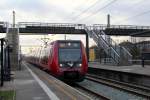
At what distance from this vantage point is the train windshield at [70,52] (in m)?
25.2

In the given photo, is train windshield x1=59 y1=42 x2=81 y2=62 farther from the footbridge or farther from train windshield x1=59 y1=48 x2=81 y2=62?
the footbridge

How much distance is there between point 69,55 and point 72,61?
62 centimetres

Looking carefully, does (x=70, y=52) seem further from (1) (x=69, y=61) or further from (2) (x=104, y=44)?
(2) (x=104, y=44)

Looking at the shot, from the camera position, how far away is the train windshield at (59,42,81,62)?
25.2 meters

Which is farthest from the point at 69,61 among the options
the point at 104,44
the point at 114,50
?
the point at 104,44

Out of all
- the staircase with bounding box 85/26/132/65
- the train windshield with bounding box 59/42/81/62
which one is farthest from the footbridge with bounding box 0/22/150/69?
the train windshield with bounding box 59/42/81/62

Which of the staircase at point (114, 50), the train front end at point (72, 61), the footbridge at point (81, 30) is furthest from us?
the footbridge at point (81, 30)

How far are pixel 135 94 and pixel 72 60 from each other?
680 centimetres

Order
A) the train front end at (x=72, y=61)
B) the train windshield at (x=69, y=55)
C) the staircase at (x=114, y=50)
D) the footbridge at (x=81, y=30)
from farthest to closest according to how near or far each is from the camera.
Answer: the footbridge at (x=81, y=30) → the staircase at (x=114, y=50) → the train windshield at (x=69, y=55) → the train front end at (x=72, y=61)

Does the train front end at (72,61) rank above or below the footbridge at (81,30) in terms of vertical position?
below

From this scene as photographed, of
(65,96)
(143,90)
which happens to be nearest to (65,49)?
(143,90)

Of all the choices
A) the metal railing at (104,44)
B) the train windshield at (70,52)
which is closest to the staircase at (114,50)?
the metal railing at (104,44)

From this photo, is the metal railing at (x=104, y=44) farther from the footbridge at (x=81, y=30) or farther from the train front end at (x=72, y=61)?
the train front end at (x=72, y=61)

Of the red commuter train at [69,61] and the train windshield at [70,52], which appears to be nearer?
the red commuter train at [69,61]
